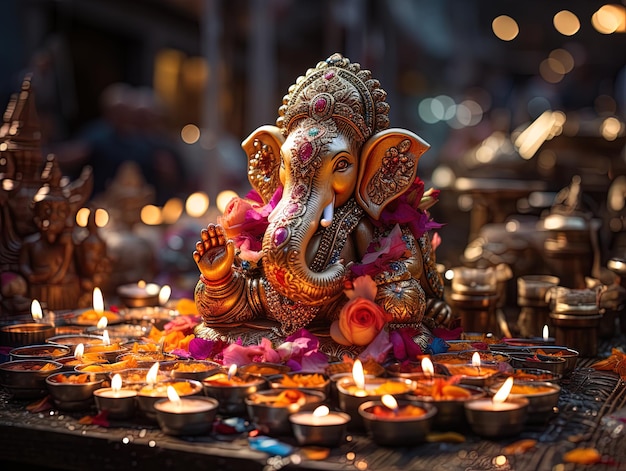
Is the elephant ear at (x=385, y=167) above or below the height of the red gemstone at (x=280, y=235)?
above

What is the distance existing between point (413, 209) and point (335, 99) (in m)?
0.43

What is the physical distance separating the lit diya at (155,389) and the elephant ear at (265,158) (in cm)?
81

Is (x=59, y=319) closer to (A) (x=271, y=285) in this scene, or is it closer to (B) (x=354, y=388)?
(A) (x=271, y=285)

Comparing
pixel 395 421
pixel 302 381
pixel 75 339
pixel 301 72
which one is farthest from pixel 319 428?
pixel 301 72

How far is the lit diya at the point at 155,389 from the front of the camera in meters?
2.24

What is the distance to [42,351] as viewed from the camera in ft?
9.08

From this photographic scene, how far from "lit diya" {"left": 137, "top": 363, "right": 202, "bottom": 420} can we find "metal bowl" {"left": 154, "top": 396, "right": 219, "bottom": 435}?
0.17 ft

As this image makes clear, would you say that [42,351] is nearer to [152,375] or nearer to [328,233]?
[152,375]

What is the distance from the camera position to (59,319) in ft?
11.1

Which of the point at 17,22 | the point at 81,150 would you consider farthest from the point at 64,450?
the point at 17,22

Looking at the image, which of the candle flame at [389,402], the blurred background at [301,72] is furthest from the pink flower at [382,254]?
the blurred background at [301,72]

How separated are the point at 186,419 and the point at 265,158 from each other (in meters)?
1.10

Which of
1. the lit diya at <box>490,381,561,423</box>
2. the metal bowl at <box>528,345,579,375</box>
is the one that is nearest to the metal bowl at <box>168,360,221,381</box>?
the lit diya at <box>490,381,561,423</box>

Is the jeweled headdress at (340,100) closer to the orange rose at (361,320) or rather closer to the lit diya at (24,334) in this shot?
the orange rose at (361,320)
